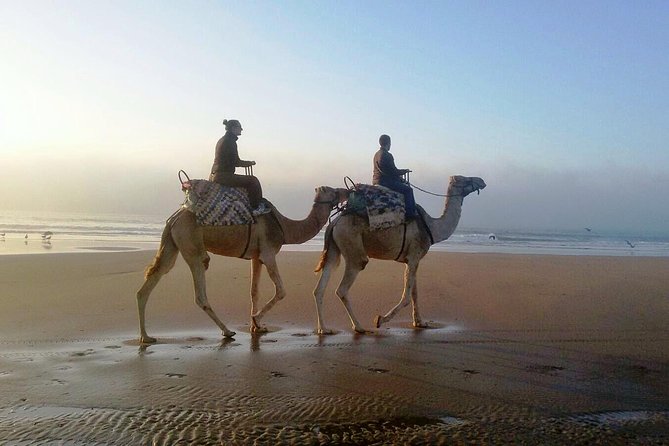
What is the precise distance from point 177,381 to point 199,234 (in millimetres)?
3219

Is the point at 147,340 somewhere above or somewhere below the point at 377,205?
below

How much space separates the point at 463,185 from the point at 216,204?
4.63 metres

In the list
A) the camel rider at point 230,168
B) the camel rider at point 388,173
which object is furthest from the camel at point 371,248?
the camel rider at point 230,168

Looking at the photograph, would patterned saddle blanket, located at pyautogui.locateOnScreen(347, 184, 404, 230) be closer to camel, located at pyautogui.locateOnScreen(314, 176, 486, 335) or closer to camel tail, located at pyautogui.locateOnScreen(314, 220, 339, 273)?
camel, located at pyautogui.locateOnScreen(314, 176, 486, 335)

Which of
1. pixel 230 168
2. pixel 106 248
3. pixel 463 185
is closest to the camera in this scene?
pixel 230 168

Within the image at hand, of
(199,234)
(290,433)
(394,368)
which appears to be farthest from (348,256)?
(290,433)

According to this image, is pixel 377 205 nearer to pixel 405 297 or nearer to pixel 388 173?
pixel 388 173

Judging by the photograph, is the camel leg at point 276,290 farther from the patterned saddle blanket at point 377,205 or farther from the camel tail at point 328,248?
the patterned saddle blanket at point 377,205

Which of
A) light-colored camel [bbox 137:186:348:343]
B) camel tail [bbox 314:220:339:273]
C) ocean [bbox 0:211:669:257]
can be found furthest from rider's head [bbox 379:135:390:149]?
ocean [bbox 0:211:669:257]

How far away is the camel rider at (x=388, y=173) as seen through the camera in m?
10.3

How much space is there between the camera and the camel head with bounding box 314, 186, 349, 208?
10258 mm

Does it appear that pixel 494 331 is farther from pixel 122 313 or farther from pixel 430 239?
pixel 122 313

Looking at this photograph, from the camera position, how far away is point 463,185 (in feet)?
36.7

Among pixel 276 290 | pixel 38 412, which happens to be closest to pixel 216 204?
pixel 276 290
